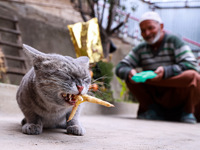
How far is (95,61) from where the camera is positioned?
3033 millimetres

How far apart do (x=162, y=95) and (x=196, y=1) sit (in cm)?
394

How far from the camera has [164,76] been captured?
2.54 meters

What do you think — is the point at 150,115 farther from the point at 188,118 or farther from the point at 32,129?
the point at 32,129

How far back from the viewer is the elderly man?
8.36ft

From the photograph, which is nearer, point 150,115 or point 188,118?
point 188,118

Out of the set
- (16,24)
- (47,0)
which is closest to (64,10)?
(47,0)

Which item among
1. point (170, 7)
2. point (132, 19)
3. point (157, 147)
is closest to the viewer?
point (157, 147)

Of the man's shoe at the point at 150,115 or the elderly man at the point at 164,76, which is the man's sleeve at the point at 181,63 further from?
the man's shoe at the point at 150,115

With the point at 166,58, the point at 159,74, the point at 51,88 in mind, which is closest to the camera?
the point at 51,88

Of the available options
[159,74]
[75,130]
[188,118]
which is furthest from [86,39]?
[75,130]

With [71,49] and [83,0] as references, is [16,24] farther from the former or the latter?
[83,0]

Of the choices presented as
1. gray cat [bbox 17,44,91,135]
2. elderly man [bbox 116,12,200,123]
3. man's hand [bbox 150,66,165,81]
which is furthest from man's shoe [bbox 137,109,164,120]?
gray cat [bbox 17,44,91,135]

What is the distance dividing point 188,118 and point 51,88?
6.23 ft

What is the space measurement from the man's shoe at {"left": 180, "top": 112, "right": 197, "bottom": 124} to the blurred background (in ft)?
3.09
